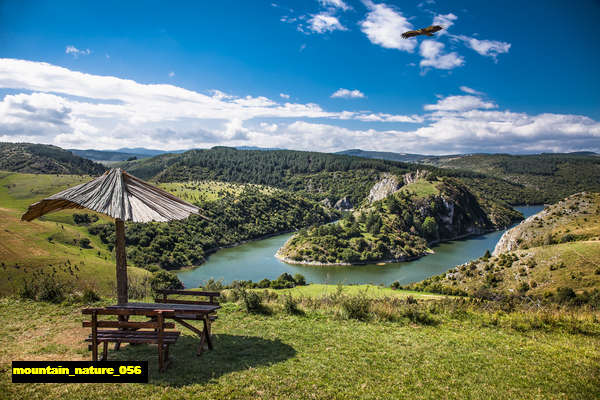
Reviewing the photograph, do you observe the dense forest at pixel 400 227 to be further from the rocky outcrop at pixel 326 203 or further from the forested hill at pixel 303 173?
the forested hill at pixel 303 173

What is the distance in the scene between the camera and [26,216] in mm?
7270

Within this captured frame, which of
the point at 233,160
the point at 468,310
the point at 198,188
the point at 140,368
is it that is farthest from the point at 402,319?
the point at 233,160

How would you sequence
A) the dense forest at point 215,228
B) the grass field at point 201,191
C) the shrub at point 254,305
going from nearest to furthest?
the shrub at point 254,305 → the dense forest at point 215,228 → the grass field at point 201,191

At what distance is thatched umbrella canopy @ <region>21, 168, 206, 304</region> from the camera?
639 cm

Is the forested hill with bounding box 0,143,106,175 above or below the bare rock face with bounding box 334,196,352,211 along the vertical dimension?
above

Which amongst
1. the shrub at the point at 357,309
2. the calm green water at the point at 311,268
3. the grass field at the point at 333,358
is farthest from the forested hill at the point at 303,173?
the grass field at the point at 333,358

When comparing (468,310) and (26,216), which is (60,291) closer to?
(26,216)

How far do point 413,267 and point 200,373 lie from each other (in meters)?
69.6

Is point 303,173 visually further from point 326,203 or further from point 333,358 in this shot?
point 333,358

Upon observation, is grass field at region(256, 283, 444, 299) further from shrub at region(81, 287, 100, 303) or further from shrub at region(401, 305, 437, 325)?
shrub at region(81, 287, 100, 303)

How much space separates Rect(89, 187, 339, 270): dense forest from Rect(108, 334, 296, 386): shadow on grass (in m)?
33.1

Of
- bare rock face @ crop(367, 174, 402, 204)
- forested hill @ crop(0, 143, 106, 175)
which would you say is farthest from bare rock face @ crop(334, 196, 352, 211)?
forested hill @ crop(0, 143, 106, 175)

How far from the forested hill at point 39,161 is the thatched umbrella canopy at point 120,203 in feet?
518

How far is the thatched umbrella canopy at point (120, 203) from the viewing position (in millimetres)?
6395
